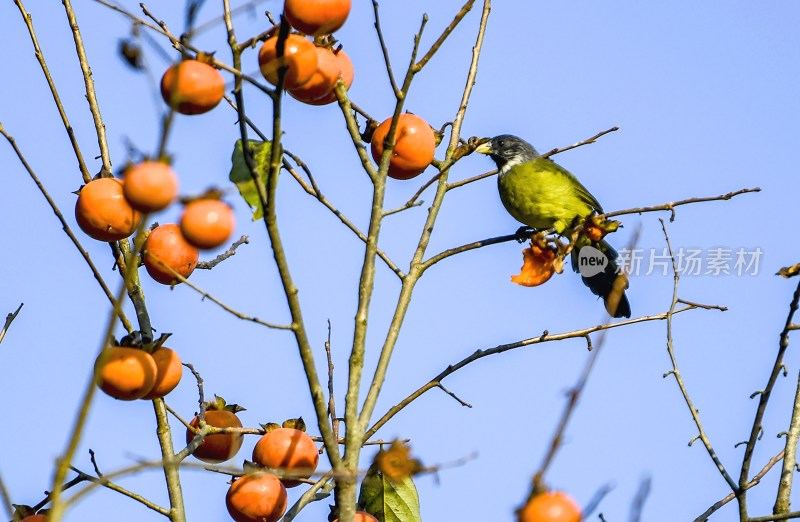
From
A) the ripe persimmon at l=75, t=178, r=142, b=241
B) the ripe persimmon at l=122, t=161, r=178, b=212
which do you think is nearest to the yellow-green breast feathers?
the ripe persimmon at l=75, t=178, r=142, b=241

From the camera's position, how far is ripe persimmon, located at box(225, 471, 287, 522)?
2.80 meters

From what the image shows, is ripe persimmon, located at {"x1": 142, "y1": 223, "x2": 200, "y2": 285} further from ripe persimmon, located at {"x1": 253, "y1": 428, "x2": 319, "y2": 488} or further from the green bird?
the green bird

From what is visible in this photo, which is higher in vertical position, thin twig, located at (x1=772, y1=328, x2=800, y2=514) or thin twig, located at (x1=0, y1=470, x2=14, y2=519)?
thin twig, located at (x1=772, y1=328, x2=800, y2=514)

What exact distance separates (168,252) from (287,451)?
2.21 feet

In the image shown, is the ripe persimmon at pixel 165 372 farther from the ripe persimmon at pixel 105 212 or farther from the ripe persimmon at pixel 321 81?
the ripe persimmon at pixel 321 81

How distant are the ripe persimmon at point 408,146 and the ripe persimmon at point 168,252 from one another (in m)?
0.63

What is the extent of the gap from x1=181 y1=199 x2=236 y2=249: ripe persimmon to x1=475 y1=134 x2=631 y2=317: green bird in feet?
11.4

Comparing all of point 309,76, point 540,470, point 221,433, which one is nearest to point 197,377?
point 221,433

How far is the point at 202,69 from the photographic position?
2018mm

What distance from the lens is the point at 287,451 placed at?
2840mm

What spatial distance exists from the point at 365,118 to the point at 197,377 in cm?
94

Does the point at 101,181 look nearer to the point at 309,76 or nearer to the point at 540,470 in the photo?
the point at 309,76

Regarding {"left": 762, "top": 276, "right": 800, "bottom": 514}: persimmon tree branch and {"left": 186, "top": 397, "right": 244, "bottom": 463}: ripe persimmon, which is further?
{"left": 186, "top": 397, "right": 244, "bottom": 463}: ripe persimmon

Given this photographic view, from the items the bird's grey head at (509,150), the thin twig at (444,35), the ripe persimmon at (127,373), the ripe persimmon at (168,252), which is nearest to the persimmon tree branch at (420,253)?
the thin twig at (444,35)
